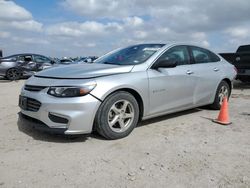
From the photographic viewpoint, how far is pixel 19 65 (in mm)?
15234

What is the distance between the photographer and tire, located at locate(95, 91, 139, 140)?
168 inches

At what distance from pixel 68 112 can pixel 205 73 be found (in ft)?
10.4

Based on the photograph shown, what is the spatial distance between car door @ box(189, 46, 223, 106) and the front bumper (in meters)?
2.52

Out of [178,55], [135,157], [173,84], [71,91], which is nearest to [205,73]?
[178,55]

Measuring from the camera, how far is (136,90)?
15.2 feet

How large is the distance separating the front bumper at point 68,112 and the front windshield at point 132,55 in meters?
1.22

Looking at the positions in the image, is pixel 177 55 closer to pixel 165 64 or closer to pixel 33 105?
pixel 165 64

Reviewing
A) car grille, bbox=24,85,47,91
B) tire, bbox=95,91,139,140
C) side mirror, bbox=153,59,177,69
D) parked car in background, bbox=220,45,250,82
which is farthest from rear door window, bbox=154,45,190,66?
parked car in background, bbox=220,45,250,82

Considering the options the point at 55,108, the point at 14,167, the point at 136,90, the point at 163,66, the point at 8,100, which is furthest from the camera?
the point at 8,100

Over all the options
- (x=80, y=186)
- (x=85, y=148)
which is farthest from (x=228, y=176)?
(x=85, y=148)

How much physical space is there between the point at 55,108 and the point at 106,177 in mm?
1316

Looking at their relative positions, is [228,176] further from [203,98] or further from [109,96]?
[203,98]

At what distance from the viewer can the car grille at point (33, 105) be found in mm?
4211

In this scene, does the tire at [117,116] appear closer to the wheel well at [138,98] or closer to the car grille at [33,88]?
the wheel well at [138,98]
